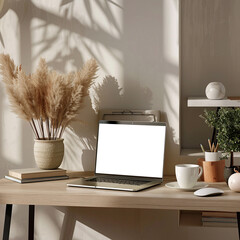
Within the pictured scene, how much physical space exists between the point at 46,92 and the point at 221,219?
99cm

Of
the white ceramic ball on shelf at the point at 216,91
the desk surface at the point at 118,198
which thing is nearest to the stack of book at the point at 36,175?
the desk surface at the point at 118,198

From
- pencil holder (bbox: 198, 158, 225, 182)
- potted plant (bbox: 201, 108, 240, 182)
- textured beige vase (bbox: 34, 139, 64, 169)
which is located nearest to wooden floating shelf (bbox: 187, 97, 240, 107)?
potted plant (bbox: 201, 108, 240, 182)

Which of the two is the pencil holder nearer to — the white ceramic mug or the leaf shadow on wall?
the white ceramic mug

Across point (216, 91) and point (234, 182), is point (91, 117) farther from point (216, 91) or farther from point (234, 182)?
point (234, 182)

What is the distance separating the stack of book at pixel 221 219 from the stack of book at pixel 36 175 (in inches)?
27.0

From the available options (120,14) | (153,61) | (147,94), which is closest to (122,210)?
(147,94)

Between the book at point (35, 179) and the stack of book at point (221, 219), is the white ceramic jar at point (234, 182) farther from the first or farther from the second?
the book at point (35, 179)

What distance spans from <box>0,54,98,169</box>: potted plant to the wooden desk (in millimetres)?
261

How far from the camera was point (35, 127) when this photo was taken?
7.39 ft

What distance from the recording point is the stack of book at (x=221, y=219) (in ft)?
6.97

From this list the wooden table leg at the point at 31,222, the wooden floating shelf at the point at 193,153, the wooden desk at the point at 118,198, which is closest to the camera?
the wooden desk at the point at 118,198

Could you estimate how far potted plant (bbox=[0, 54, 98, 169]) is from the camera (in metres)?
2.16

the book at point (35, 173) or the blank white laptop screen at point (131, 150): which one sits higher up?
the blank white laptop screen at point (131, 150)

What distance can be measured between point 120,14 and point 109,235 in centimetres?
111
